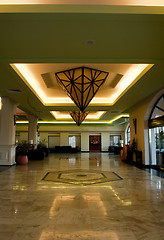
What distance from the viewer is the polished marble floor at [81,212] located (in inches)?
113

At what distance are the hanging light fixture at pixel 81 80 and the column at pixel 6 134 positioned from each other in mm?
3821

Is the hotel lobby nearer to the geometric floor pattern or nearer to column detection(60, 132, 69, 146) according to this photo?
the geometric floor pattern

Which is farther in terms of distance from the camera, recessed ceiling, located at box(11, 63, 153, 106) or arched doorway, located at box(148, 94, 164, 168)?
arched doorway, located at box(148, 94, 164, 168)

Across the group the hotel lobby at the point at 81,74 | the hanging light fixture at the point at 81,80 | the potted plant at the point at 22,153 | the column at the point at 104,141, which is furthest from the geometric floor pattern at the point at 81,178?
the column at the point at 104,141

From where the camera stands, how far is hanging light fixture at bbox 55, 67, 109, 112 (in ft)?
23.7

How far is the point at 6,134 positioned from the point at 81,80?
501 centimetres

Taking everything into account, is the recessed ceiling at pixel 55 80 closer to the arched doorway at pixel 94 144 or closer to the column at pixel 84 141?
the column at pixel 84 141

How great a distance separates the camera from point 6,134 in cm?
990

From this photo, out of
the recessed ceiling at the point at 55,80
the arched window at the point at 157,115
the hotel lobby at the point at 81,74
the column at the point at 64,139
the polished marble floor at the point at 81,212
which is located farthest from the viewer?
the column at the point at 64,139

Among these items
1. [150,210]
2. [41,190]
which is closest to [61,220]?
[150,210]

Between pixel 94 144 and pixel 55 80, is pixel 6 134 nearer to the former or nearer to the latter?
pixel 55 80

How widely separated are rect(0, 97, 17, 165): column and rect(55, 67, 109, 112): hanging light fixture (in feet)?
Answer: 12.5

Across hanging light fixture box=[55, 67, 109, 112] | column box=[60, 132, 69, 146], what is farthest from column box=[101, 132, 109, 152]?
hanging light fixture box=[55, 67, 109, 112]

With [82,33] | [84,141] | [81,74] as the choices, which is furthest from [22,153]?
[84,141]
